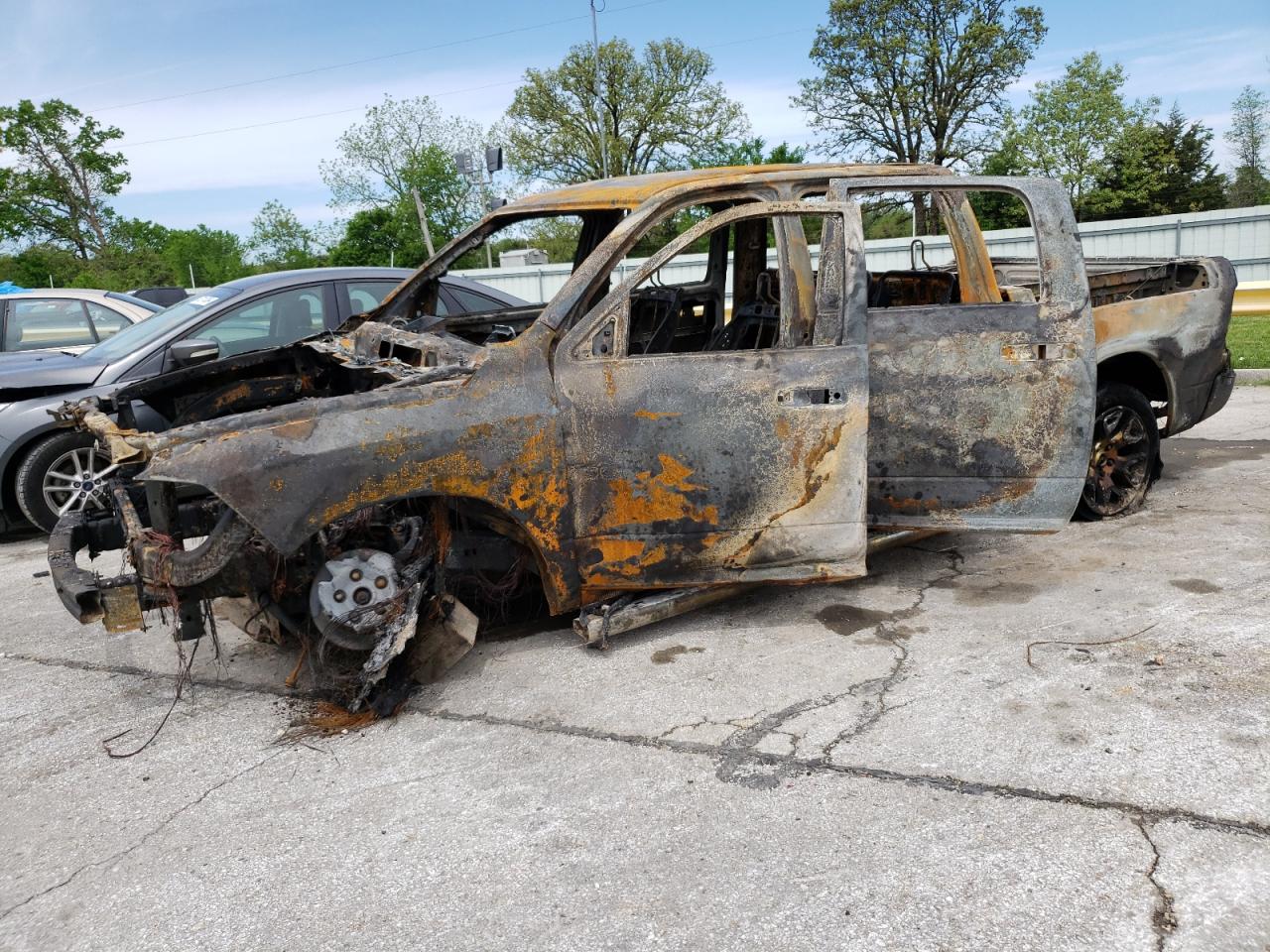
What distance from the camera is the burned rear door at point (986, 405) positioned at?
4086 mm

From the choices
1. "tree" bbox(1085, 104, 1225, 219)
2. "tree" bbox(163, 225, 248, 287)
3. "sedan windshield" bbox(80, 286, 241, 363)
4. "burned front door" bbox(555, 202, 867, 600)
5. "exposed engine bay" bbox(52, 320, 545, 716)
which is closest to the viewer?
"exposed engine bay" bbox(52, 320, 545, 716)

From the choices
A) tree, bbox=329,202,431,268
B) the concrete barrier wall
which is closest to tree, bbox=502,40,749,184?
tree, bbox=329,202,431,268

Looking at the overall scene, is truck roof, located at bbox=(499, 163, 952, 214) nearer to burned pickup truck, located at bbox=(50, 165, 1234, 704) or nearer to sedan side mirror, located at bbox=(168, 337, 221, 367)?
burned pickup truck, located at bbox=(50, 165, 1234, 704)

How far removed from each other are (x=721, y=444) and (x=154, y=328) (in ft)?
15.4

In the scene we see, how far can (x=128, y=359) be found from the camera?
6254 millimetres

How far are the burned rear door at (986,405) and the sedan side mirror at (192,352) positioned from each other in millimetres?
3291

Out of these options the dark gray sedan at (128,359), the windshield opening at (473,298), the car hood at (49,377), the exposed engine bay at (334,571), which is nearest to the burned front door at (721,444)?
the exposed engine bay at (334,571)

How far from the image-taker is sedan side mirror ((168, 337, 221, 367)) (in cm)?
478

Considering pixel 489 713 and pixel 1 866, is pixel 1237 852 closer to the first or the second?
pixel 489 713

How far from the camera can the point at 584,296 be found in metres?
3.78

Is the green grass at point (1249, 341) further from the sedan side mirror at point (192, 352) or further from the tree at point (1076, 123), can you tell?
the tree at point (1076, 123)

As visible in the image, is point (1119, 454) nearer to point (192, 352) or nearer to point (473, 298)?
point (473, 298)

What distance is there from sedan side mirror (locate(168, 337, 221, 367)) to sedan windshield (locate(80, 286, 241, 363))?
1.62 meters

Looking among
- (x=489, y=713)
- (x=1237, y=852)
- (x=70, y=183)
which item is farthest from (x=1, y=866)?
(x=70, y=183)
